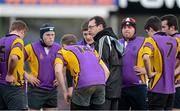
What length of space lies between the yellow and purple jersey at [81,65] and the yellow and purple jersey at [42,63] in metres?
1.92

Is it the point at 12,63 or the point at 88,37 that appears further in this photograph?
the point at 88,37

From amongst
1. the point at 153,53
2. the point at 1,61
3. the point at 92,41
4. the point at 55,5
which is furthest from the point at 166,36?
the point at 55,5

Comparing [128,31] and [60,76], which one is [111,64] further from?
[60,76]

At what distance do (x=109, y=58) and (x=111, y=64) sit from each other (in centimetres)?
10

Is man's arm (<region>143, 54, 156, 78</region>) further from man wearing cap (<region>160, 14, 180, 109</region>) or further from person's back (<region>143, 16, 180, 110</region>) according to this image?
man wearing cap (<region>160, 14, 180, 109</region>)

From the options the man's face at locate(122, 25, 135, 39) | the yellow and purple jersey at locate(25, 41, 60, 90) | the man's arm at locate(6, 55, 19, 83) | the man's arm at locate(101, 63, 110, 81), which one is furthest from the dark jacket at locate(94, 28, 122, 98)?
the yellow and purple jersey at locate(25, 41, 60, 90)

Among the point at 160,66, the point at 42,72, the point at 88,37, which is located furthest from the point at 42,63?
the point at 160,66

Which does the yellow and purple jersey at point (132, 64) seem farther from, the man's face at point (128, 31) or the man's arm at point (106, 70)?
the man's arm at point (106, 70)

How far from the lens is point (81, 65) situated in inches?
317

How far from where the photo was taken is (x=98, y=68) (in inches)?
322

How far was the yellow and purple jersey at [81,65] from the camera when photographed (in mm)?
8055

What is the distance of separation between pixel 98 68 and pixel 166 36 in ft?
4.99

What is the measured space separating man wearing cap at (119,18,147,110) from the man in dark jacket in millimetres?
585

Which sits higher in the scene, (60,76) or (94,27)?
(94,27)
